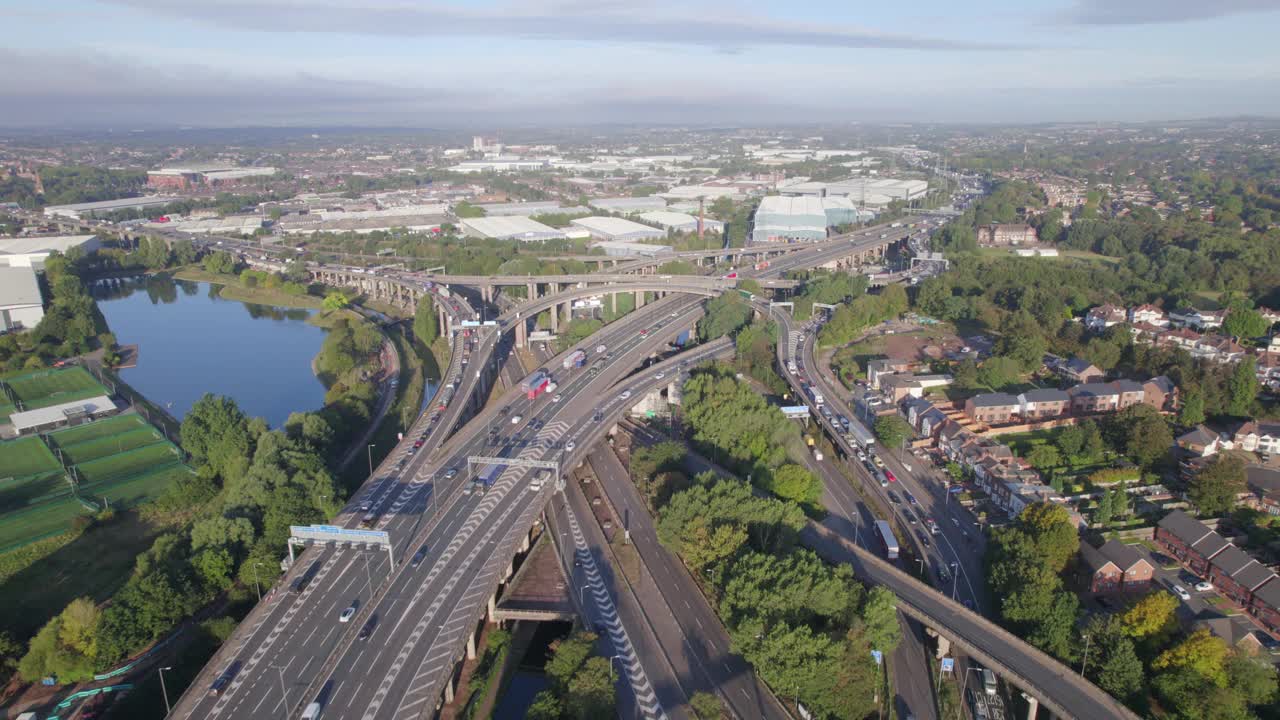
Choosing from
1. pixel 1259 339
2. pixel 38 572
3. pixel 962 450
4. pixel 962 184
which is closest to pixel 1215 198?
pixel 962 184

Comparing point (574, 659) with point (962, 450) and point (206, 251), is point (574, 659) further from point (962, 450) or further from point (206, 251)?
point (206, 251)

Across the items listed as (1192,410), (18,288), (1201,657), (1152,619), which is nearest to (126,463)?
(18,288)

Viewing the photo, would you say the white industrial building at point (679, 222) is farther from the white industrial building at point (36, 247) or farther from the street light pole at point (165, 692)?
the street light pole at point (165, 692)

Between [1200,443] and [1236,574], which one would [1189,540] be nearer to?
[1236,574]

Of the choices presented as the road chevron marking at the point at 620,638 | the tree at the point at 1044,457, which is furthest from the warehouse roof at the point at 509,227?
the road chevron marking at the point at 620,638

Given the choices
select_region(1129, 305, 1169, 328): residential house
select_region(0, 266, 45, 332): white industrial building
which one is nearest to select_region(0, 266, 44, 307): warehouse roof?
select_region(0, 266, 45, 332): white industrial building
